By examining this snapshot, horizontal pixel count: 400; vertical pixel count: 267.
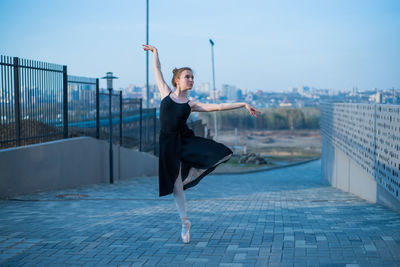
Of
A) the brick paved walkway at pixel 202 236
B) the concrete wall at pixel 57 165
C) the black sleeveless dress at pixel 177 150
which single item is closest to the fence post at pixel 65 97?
the concrete wall at pixel 57 165

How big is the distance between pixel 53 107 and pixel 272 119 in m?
84.5

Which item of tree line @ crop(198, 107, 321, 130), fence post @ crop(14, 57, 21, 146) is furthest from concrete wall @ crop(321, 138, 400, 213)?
tree line @ crop(198, 107, 321, 130)

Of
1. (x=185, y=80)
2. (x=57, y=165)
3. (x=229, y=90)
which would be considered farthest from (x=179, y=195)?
(x=229, y=90)

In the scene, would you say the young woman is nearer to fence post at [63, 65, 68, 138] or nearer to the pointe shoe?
the pointe shoe

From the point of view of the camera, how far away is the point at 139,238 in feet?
15.9

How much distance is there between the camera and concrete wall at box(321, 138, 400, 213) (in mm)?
7578

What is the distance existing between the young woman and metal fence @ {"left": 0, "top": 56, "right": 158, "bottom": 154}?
4787 mm

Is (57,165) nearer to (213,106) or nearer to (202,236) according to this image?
(202,236)

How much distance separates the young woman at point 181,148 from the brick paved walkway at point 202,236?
55 cm

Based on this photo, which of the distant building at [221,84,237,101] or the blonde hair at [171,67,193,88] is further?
the distant building at [221,84,237,101]

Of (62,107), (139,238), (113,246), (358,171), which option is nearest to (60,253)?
(113,246)

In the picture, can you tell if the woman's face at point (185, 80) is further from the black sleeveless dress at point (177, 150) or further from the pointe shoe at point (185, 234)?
the pointe shoe at point (185, 234)

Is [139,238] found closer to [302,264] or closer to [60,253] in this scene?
[60,253]

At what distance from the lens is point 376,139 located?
24.8 ft
